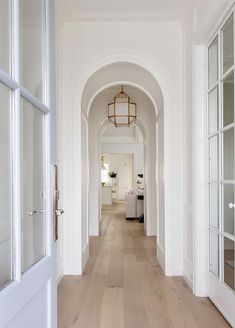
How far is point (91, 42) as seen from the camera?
414cm

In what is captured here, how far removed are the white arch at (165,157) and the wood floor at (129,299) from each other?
35 centimetres

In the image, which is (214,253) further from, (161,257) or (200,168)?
(161,257)

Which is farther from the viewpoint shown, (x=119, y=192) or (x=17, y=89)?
(x=119, y=192)

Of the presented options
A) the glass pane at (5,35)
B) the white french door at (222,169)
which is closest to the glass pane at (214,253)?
the white french door at (222,169)

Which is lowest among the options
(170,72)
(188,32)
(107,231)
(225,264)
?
(107,231)

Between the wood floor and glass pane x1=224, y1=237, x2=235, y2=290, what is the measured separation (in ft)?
1.15

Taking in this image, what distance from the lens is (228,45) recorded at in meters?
2.73

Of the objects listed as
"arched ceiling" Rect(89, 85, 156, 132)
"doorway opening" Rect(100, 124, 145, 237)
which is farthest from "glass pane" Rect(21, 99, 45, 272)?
"doorway opening" Rect(100, 124, 145, 237)

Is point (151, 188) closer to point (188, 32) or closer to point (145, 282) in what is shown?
point (145, 282)

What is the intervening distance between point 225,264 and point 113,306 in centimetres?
112

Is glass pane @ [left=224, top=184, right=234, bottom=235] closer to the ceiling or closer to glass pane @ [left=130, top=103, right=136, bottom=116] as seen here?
the ceiling

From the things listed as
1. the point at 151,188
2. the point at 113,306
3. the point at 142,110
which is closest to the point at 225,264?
the point at 113,306

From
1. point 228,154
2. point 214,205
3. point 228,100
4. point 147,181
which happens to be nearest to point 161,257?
point 214,205

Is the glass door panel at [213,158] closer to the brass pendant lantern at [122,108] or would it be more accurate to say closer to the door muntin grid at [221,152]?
the door muntin grid at [221,152]
